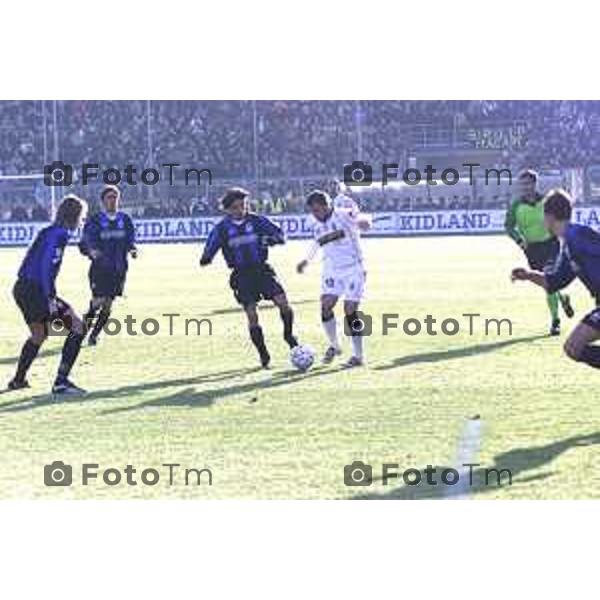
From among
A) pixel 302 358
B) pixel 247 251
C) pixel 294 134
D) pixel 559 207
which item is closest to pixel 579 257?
pixel 559 207

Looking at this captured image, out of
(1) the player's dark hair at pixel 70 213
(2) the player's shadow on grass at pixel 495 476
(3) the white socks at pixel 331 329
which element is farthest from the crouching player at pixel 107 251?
(2) the player's shadow on grass at pixel 495 476

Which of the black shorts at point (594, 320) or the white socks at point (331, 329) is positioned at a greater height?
the black shorts at point (594, 320)

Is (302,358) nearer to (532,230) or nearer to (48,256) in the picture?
(48,256)

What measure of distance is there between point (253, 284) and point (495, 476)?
6.07 meters

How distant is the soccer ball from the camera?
1327 centimetres

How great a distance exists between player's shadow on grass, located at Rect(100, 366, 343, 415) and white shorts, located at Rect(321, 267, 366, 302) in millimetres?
892

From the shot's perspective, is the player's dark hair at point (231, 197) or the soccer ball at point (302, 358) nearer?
the soccer ball at point (302, 358)

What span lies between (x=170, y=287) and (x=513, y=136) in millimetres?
26835

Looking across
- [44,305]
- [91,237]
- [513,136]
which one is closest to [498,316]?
[91,237]

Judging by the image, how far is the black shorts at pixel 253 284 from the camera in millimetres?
13641

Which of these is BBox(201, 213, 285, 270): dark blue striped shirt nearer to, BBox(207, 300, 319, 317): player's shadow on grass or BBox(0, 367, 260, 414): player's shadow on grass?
BBox(0, 367, 260, 414): player's shadow on grass

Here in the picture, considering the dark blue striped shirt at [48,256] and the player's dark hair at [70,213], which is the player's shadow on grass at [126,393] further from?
the player's dark hair at [70,213]

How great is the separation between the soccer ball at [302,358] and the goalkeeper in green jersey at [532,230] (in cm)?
419

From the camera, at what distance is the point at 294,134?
1978 inches
